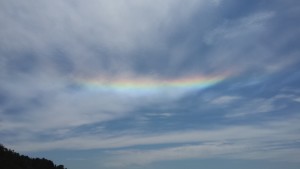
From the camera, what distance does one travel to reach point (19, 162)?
74.6 metres

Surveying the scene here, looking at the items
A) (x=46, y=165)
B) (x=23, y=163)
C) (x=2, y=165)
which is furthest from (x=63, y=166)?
(x=2, y=165)

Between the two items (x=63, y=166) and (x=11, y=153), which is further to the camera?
(x=63, y=166)

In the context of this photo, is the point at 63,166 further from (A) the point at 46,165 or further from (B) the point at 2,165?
(B) the point at 2,165

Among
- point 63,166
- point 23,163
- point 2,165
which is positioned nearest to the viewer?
point 2,165

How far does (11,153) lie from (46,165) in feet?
42.6

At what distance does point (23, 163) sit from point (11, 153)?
2960 millimetres

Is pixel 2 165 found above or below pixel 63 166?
below

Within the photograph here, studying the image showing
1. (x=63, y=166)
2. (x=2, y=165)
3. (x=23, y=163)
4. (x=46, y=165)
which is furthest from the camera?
(x=63, y=166)

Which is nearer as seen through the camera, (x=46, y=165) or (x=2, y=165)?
(x=2, y=165)

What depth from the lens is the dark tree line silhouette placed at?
66.9m

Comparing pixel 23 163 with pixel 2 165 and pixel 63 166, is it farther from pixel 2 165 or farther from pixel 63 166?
pixel 63 166

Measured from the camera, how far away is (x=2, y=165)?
209 ft

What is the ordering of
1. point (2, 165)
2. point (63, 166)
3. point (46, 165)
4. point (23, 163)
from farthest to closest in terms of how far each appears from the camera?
point (63, 166), point (46, 165), point (23, 163), point (2, 165)

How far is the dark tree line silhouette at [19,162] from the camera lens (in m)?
66.9
